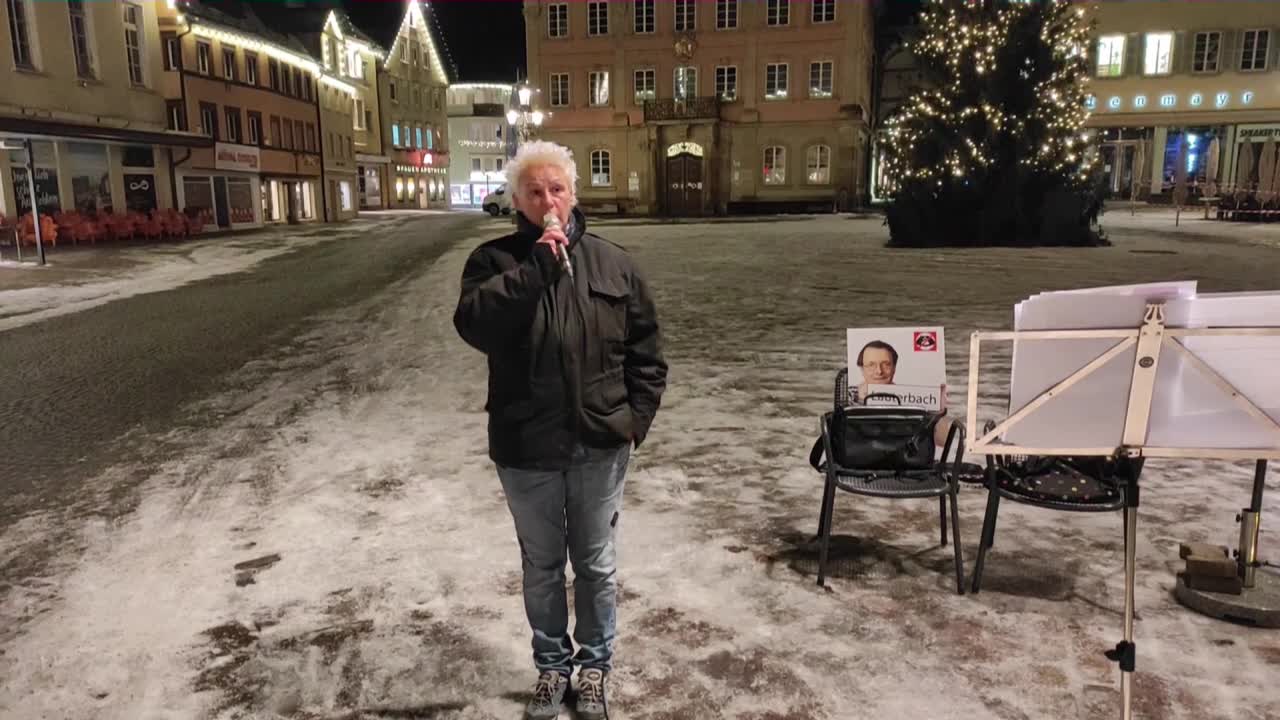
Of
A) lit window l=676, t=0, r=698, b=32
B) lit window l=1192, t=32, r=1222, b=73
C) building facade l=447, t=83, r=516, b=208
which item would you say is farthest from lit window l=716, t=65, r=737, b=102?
building facade l=447, t=83, r=516, b=208

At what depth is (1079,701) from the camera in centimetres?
326

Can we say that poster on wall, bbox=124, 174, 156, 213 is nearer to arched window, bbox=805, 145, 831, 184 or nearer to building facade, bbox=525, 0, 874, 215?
building facade, bbox=525, 0, 874, 215

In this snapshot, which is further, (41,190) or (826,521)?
(41,190)

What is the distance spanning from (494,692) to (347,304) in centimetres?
1122

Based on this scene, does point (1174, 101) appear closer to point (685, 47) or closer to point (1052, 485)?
point (685, 47)

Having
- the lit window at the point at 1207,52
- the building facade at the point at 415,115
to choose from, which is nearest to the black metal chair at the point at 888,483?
the lit window at the point at 1207,52

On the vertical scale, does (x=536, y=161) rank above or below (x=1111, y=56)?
below

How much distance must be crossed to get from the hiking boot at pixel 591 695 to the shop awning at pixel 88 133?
24.4m

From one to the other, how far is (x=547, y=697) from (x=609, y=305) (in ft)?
4.66

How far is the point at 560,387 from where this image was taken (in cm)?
299

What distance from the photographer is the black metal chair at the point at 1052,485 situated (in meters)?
3.82

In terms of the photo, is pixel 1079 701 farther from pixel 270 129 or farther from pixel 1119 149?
pixel 1119 149

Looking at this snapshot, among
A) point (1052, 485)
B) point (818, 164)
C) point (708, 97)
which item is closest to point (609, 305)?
point (1052, 485)

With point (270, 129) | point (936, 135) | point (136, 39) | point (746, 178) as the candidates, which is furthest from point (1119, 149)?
point (136, 39)
